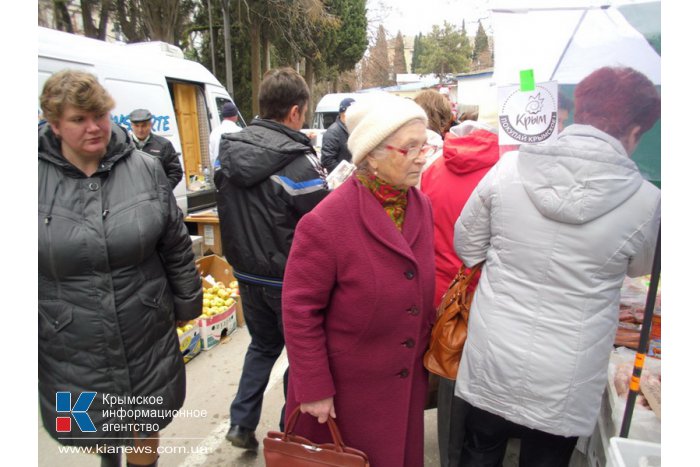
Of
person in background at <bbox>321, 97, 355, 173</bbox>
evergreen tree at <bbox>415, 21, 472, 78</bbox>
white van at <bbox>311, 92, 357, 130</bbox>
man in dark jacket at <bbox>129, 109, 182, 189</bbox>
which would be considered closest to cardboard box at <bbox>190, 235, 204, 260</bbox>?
man in dark jacket at <bbox>129, 109, 182, 189</bbox>

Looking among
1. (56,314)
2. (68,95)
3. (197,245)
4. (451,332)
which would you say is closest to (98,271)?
(56,314)

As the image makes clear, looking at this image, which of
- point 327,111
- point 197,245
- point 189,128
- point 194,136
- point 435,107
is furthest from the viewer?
point 327,111

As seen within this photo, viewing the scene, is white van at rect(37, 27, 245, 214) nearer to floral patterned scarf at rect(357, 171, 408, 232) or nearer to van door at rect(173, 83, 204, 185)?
van door at rect(173, 83, 204, 185)

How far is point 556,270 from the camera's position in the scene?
1617mm

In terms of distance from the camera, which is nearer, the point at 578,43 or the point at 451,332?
the point at 578,43

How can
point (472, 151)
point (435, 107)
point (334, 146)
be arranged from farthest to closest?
point (334, 146) < point (435, 107) < point (472, 151)

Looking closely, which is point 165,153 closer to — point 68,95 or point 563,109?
point 68,95

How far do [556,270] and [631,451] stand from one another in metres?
0.66

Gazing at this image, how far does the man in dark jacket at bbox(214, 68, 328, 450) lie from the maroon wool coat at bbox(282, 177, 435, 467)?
0.83 meters

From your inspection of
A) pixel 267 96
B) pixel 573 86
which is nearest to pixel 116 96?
pixel 267 96

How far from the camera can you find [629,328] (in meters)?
2.28

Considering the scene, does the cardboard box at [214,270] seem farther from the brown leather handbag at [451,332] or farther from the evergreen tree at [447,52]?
the evergreen tree at [447,52]

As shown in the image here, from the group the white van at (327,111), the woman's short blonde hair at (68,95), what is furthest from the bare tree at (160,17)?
the woman's short blonde hair at (68,95)

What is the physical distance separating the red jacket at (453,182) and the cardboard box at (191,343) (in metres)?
2.31
